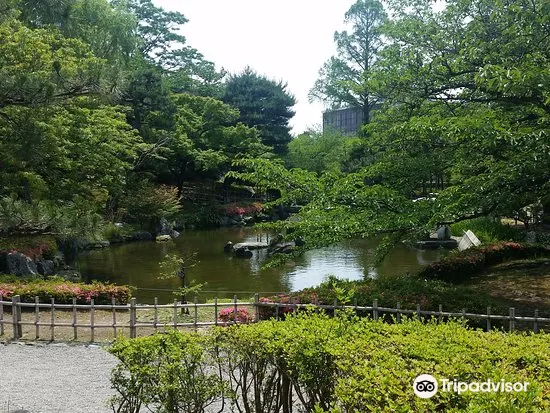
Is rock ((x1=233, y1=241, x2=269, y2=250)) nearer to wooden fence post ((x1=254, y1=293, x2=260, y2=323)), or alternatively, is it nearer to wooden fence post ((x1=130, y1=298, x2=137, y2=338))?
wooden fence post ((x1=254, y1=293, x2=260, y2=323))

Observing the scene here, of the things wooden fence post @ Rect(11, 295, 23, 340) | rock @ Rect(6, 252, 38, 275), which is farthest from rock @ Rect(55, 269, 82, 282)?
wooden fence post @ Rect(11, 295, 23, 340)

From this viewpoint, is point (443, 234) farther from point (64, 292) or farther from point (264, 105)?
point (264, 105)

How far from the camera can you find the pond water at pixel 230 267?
50.4 ft

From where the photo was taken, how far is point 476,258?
13477 mm

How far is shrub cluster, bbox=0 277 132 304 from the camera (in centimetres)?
996

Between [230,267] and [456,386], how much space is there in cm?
1598

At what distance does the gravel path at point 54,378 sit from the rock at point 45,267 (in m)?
7.75

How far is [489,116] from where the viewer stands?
8.98 metres

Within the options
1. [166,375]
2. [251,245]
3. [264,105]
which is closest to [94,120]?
[251,245]

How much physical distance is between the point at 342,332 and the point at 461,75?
8.13 metres

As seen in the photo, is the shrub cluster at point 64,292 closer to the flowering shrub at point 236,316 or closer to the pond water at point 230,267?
the flowering shrub at point 236,316

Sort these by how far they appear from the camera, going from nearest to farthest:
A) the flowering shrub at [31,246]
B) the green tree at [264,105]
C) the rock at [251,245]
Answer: the flowering shrub at [31,246], the rock at [251,245], the green tree at [264,105]

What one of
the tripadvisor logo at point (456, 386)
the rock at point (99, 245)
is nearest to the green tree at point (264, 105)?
the rock at point (99, 245)

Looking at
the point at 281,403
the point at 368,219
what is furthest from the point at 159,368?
the point at 368,219
